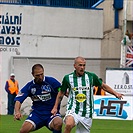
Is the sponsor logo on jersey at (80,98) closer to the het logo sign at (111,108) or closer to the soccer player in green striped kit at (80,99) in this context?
the soccer player in green striped kit at (80,99)

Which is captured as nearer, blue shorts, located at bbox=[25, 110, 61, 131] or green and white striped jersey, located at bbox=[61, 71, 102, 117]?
green and white striped jersey, located at bbox=[61, 71, 102, 117]

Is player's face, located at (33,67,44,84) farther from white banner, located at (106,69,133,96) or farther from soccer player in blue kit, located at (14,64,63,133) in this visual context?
white banner, located at (106,69,133,96)

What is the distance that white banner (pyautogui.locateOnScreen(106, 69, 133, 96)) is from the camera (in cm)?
2631

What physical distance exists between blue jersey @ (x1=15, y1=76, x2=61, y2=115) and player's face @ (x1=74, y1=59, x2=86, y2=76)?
0.68 metres

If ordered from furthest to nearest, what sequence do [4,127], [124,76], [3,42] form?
1. [3,42]
2. [124,76]
3. [4,127]

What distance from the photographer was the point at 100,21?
32.0m

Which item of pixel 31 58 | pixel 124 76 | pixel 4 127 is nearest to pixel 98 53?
pixel 31 58

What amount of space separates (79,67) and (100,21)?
20.7 metres

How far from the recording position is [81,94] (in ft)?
38.3

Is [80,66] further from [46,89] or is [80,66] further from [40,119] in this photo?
[40,119]

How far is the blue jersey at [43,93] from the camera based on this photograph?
12047 millimetres

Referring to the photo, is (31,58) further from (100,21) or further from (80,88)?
(80,88)

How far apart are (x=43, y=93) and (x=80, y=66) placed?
104cm

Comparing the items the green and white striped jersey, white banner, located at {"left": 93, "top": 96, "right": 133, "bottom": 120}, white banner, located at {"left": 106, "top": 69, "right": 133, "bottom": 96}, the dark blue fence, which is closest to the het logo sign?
white banner, located at {"left": 93, "top": 96, "right": 133, "bottom": 120}
